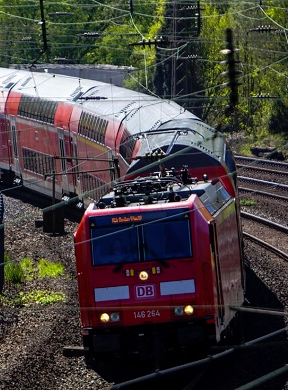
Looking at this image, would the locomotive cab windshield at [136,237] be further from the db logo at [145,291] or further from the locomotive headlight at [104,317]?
the locomotive headlight at [104,317]

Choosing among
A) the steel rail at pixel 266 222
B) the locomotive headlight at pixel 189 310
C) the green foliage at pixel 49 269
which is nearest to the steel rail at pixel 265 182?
the steel rail at pixel 266 222

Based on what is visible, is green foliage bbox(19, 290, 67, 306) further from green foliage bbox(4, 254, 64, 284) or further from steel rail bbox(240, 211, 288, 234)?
steel rail bbox(240, 211, 288, 234)

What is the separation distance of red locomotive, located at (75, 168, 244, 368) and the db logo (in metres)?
0.01

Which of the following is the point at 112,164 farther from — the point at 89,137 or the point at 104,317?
the point at 104,317

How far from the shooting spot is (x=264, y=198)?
3038cm

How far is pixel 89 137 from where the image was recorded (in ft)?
81.6

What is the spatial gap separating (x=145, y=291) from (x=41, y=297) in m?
6.05

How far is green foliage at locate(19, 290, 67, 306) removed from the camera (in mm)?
18062

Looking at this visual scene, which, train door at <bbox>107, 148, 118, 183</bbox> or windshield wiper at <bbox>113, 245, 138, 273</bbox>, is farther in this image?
train door at <bbox>107, 148, 118, 183</bbox>

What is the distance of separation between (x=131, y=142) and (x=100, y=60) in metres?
52.2

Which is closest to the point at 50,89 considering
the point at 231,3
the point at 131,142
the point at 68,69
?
the point at 131,142

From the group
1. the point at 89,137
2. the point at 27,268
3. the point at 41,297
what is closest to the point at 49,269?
the point at 27,268

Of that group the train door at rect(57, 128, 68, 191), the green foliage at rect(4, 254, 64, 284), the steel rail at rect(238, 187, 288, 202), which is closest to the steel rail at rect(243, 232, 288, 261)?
the green foliage at rect(4, 254, 64, 284)

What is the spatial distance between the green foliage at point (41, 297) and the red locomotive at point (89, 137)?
208cm
